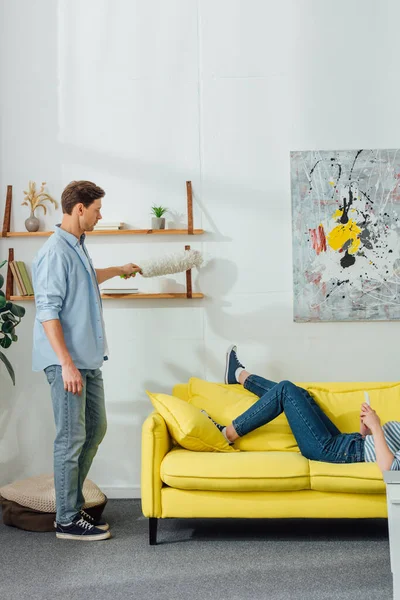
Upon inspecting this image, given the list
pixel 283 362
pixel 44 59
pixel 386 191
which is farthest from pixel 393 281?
pixel 44 59

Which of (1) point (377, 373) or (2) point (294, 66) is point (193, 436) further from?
(2) point (294, 66)

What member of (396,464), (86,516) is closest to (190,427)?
(86,516)

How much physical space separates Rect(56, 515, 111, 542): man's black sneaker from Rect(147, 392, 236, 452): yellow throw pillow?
1.90ft

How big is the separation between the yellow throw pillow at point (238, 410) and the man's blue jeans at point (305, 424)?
132mm

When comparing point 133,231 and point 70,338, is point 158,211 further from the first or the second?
point 70,338

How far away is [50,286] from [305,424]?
1.38 meters

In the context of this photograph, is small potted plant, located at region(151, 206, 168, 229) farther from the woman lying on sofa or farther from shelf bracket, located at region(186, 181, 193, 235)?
the woman lying on sofa

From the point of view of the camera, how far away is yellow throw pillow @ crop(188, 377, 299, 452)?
3623 millimetres

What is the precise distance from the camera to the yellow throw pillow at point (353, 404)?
12.3ft

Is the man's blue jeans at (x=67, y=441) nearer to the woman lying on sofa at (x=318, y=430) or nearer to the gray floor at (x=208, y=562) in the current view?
the gray floor at (x=208, y=562)

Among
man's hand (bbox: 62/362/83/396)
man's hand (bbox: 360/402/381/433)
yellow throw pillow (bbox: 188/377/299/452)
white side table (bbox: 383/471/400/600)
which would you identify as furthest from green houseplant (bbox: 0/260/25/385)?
white side table (bbox: 383/471/400/600)

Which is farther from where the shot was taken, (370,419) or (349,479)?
(349,479)

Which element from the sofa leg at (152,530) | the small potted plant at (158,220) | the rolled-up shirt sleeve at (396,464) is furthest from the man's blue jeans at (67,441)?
the rolled-up shirt sleeve at (396,464)

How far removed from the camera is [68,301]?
3402 mm
